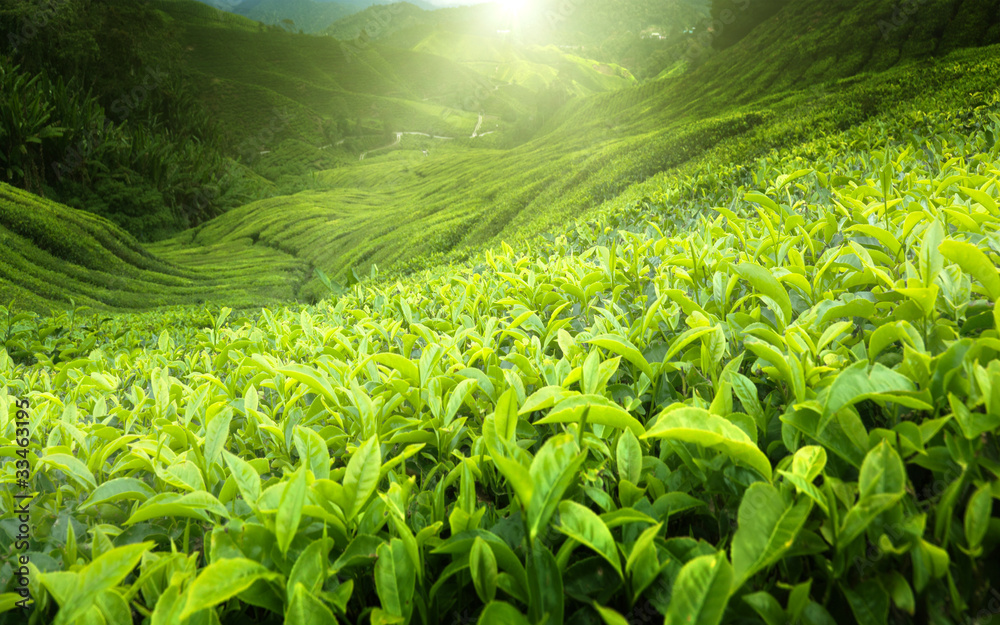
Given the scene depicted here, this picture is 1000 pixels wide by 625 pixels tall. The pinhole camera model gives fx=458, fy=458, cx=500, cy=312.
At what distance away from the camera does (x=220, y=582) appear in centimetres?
78

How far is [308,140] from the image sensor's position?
6569cm

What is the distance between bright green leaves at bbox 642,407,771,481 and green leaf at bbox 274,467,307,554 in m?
0.66

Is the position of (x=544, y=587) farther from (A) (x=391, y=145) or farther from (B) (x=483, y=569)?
(A) (x=391, y=145)

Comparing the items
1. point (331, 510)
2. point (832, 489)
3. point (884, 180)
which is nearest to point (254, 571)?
point (331, 510)

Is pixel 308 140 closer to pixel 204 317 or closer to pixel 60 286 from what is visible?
pixel 60 286

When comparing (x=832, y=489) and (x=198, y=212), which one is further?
(x=198, y=212)

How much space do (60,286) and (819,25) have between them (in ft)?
96.0

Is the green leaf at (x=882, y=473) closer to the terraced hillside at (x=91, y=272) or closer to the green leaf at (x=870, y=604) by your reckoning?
the green leaf at (x=870, y=604)

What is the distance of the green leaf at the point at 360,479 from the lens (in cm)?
100

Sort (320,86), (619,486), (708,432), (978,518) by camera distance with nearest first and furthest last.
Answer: (978,518), (708,432), (619,486), (320,86)

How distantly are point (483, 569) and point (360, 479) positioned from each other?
1.09 feet

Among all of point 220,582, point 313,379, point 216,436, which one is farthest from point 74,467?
point 220,582

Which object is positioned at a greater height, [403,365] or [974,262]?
[974,262]

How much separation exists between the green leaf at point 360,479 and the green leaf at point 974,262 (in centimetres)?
143
